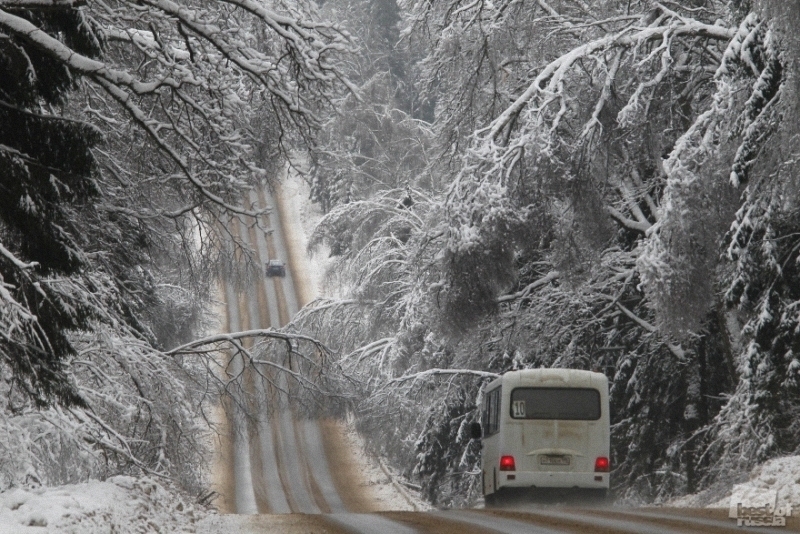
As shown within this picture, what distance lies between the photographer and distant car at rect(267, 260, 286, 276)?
6775 cm

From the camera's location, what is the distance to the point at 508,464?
17.6m

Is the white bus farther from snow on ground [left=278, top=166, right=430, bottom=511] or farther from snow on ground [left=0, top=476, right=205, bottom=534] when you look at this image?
snow on ground [left=0, top=476, right=205, bottom=534]

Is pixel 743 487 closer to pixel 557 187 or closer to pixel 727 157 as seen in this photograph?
pixel 727 157

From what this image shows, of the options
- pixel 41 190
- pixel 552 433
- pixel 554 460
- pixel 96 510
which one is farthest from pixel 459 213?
pixel 96 510

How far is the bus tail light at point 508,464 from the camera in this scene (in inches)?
693

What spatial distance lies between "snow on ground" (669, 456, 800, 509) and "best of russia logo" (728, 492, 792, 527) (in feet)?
0.09

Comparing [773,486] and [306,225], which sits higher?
[306,225]

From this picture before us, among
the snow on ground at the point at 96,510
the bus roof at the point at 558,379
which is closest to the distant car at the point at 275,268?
the bus roof at the point at 558,379

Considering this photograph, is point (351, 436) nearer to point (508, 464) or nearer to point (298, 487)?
point (298, 487)

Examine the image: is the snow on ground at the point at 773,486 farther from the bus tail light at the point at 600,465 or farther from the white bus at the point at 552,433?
the white bus at the point at 552,433

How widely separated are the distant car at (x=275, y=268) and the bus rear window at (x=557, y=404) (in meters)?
50.4

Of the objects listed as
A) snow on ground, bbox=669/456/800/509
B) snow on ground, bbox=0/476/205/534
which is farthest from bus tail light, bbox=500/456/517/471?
snow on ground, bbox=0/476/205/534

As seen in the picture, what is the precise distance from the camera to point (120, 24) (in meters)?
12.4

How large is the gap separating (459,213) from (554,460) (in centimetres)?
445
